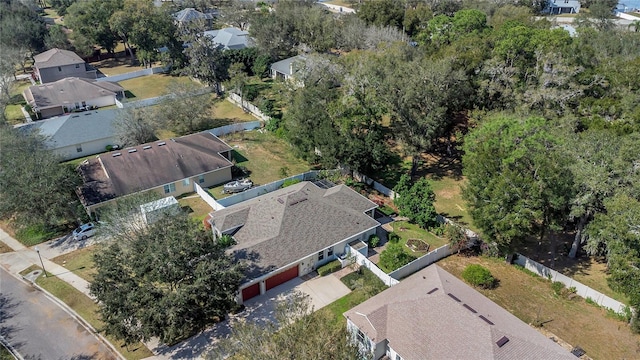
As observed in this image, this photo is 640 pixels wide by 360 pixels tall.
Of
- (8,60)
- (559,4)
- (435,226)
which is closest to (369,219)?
(435,226)

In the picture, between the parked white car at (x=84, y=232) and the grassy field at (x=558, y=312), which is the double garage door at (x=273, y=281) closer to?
the grassy field at (x=558, y=312)

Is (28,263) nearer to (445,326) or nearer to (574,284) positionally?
(445,326)

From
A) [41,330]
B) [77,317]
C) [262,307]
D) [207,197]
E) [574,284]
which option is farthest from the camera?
[207,197]

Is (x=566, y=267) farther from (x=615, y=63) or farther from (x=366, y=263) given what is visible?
(x=615, y=63)

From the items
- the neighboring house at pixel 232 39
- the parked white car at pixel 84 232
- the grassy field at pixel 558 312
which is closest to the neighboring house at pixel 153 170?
the parked white car at pixel 84 232

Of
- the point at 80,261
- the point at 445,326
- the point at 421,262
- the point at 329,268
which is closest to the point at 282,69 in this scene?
the point at 329,268
